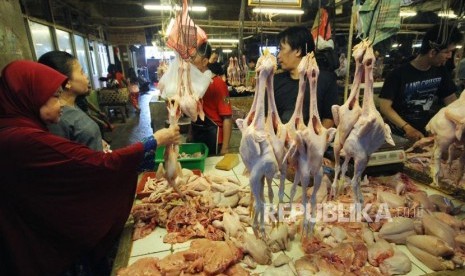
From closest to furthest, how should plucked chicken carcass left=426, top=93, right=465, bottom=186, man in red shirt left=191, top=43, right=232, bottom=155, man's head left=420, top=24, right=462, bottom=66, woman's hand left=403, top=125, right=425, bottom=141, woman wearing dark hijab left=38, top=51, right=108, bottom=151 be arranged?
plucked chicken carcass left=426, top=93, right=465, bottom=186, woman wearing dark hijab left=38, top=51, right=108, bottom=151, man's head left=420, top=24, right=462, bottom=66, woman's hand left=403, top=125, right=425, bottom=141, man in red shirt left=191, top=43, right=232, bottom=155

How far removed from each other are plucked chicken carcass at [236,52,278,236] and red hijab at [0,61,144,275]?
3.39 ft

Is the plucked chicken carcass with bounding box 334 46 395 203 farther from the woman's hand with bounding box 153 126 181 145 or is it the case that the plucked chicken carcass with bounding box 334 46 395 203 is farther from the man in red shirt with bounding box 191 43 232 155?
the man in red shirt with bounding box 191 43 232 155

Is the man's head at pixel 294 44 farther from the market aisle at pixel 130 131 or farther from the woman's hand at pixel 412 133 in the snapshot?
the market aisle at pixel 130 131

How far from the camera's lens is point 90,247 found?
2219 mm

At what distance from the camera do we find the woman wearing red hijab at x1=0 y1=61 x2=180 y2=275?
1.90 meters

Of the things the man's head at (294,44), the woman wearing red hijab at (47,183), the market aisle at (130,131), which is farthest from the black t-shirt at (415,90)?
the market aisle at (130,131)

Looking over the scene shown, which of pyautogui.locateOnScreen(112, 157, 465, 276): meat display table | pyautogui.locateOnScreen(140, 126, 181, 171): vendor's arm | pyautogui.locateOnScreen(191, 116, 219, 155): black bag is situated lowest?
pyautogui.locateOnScreen(112, 157, 465, 276): meat display table

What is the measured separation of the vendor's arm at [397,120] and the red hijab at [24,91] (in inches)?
162

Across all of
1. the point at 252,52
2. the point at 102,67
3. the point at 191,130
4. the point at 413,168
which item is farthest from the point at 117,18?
the point at 413,168

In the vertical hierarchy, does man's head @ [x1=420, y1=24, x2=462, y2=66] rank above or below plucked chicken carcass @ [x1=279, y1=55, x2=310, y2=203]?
above

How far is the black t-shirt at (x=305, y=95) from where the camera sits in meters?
3.05

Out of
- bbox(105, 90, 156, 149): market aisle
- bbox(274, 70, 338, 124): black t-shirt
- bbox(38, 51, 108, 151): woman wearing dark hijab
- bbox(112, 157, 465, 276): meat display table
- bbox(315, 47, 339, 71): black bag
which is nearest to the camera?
bbox(112, 157, 465, 276): meat display table

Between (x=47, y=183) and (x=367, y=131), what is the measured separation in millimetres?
2378

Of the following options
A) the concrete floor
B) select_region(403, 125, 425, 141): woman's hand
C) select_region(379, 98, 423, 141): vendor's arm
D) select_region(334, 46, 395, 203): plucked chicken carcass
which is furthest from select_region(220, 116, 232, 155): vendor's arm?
select_region(403, 125, 425, 141): woman's hand
